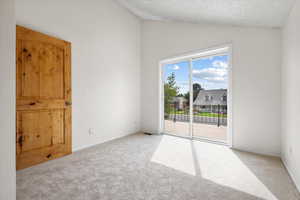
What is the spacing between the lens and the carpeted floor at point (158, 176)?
1.63m

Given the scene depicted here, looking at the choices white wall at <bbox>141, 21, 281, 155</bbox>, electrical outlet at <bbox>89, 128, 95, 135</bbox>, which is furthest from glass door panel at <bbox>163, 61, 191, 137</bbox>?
electrical outlet at <bbox>89, 128, 95, 135</bbox>

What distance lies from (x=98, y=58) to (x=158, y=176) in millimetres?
2685

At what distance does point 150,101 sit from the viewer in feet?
14.5

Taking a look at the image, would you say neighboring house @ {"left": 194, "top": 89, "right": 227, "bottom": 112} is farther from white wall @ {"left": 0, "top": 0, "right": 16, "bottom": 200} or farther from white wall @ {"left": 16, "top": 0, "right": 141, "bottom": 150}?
white wall @ {"left": 0, "top": 0, "right": 16, "bottom": 200}

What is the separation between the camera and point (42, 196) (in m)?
1.61

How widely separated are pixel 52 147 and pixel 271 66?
13.1ft

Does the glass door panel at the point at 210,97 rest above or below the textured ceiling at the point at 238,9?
below

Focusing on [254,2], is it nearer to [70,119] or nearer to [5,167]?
[5,167]

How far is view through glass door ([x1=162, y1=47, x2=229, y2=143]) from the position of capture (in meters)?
3.40

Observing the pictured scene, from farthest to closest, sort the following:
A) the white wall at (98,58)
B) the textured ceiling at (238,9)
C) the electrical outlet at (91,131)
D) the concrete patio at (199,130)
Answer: the concrete patio at (199,130) < the electrical outlet at (91,131) < the white wall at (98,58) < the textured ceiling at (238,9)

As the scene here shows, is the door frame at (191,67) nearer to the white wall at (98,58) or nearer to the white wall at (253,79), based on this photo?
the white wall at (253,79)

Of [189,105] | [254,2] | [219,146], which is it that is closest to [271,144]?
[219,146]

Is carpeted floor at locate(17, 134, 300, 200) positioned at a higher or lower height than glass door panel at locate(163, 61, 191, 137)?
lower

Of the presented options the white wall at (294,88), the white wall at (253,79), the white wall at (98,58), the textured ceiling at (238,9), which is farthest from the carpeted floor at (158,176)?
the textured ceiling at (238,9)
